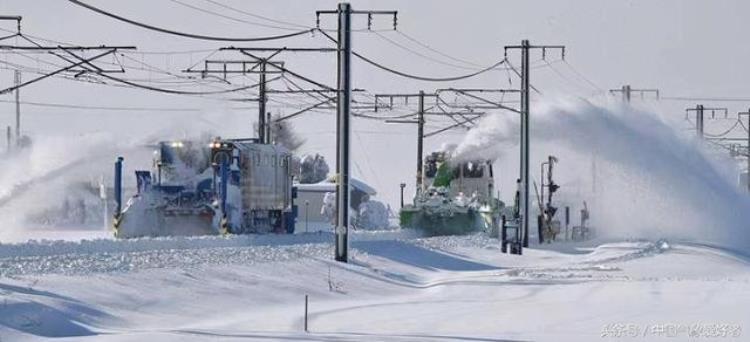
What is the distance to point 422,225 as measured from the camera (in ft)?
230

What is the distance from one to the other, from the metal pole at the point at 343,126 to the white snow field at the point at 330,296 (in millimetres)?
932

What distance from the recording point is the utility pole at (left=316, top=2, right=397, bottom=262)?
137 ft

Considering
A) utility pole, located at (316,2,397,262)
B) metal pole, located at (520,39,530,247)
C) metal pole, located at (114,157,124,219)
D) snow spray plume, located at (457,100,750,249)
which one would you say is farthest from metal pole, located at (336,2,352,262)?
snow spray plume, located at (457,100,750,249)

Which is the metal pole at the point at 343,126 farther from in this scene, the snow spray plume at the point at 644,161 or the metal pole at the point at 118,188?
the snow spray plume at the point at 644,161

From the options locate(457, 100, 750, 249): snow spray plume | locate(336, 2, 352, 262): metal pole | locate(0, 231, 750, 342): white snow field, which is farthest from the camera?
locate(457, 100, 750, 249): snow spray plume

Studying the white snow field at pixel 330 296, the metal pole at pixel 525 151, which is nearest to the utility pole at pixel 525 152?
the metal pole at pixel 525 151

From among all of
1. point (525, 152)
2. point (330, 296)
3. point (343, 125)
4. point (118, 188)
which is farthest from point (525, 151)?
point (330, 296)

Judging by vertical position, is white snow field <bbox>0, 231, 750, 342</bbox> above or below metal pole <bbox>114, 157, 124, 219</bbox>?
below

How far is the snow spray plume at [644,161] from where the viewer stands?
69500 mm

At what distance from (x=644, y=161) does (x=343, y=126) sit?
99.3 ft

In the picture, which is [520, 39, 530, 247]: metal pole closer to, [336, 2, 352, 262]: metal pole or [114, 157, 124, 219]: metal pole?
[114, 157, 124, 219]: metal pole

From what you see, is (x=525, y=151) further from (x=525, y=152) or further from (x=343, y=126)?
(x=343, y=126)

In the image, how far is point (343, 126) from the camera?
1647 inches

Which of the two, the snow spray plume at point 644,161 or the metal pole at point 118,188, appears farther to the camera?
the snow spray plume at point 644,161
